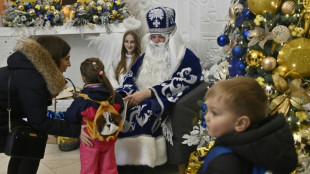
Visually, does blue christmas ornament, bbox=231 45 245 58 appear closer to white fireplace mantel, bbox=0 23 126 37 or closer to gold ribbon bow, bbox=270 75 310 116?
gold ribbon bow, bbox=270 75 310 116

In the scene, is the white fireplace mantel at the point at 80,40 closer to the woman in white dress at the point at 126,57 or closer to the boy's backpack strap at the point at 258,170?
the woman in white dress at the point at 126,57

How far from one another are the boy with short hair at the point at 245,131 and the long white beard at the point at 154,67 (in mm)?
2187

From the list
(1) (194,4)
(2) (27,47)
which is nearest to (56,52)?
(2) (27,47)

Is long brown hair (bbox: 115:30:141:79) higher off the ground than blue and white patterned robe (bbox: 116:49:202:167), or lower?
higher

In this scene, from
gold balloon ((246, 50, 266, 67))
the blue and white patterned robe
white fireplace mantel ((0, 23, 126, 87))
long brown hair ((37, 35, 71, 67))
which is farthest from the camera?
white fireplace mantel ((0, 23, 126, 87))

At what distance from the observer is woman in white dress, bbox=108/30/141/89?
162 inches

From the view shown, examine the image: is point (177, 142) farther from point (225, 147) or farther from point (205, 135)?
point (225, 147)

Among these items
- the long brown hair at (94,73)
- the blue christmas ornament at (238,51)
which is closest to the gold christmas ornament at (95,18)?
the long brown hair at (94,73)

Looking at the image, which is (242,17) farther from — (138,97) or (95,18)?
(95,18)

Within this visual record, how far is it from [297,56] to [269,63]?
0.57 ft

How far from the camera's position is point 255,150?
130 centimetres

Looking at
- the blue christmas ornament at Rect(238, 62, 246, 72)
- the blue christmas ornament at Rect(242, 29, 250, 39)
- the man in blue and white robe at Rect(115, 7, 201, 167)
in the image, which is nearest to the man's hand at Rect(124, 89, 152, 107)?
the man in blue and white robe at Rect(115, 7, 201, 167)

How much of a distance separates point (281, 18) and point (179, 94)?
1.36m

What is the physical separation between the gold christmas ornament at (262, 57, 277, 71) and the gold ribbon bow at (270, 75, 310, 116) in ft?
0.21
